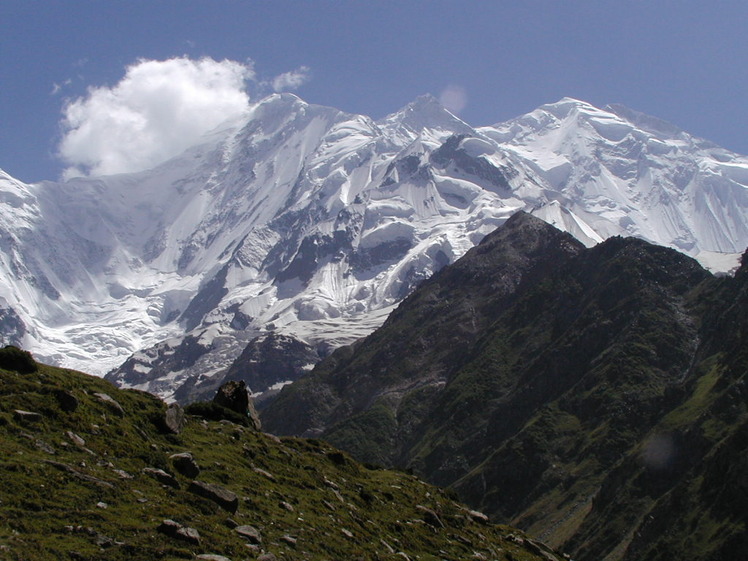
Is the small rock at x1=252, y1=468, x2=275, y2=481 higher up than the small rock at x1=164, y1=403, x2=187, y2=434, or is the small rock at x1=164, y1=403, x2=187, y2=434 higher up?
the small rock at x1=164, y1=403, x2=187, y2=434

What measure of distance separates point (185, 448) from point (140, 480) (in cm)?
866

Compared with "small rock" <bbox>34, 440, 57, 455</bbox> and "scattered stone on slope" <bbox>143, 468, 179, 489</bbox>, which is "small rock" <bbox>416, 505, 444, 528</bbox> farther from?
"small rock" <bbox>34, 440, 57, 455</bbox>

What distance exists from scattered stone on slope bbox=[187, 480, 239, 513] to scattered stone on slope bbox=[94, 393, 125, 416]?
7500 millimetres

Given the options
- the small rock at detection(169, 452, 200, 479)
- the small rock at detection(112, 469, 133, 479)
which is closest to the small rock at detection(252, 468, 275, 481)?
the small rock at detection(169, 452, 200, 479)

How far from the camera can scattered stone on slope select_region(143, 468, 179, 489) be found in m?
41.0

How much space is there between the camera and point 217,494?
4112 cm

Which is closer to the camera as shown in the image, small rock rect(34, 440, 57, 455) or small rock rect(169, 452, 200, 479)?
small rock rect(34, 440, 57, 455)

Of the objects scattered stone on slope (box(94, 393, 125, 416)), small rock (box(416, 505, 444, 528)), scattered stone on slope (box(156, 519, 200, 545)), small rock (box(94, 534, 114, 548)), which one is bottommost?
small rock (box(94, 534, 114, 548))

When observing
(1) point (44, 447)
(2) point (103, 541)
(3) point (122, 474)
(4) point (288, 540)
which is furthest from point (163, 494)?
(2) point (103, 541)

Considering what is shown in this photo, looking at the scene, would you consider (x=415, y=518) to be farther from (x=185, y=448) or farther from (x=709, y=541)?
(x=709, y=541)

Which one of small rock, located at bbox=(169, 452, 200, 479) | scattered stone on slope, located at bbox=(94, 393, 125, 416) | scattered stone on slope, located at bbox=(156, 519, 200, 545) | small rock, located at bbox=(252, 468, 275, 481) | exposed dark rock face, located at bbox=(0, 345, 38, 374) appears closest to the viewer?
scattered stone on slope, located at bbox=(156, 519, 200, 545)

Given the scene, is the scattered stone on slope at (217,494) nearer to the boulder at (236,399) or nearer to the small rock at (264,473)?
the small rock at (264,473)

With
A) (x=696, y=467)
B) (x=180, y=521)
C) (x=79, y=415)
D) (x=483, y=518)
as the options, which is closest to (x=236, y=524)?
(x=180, y=521)

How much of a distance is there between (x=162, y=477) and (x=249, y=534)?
562 centimetres
